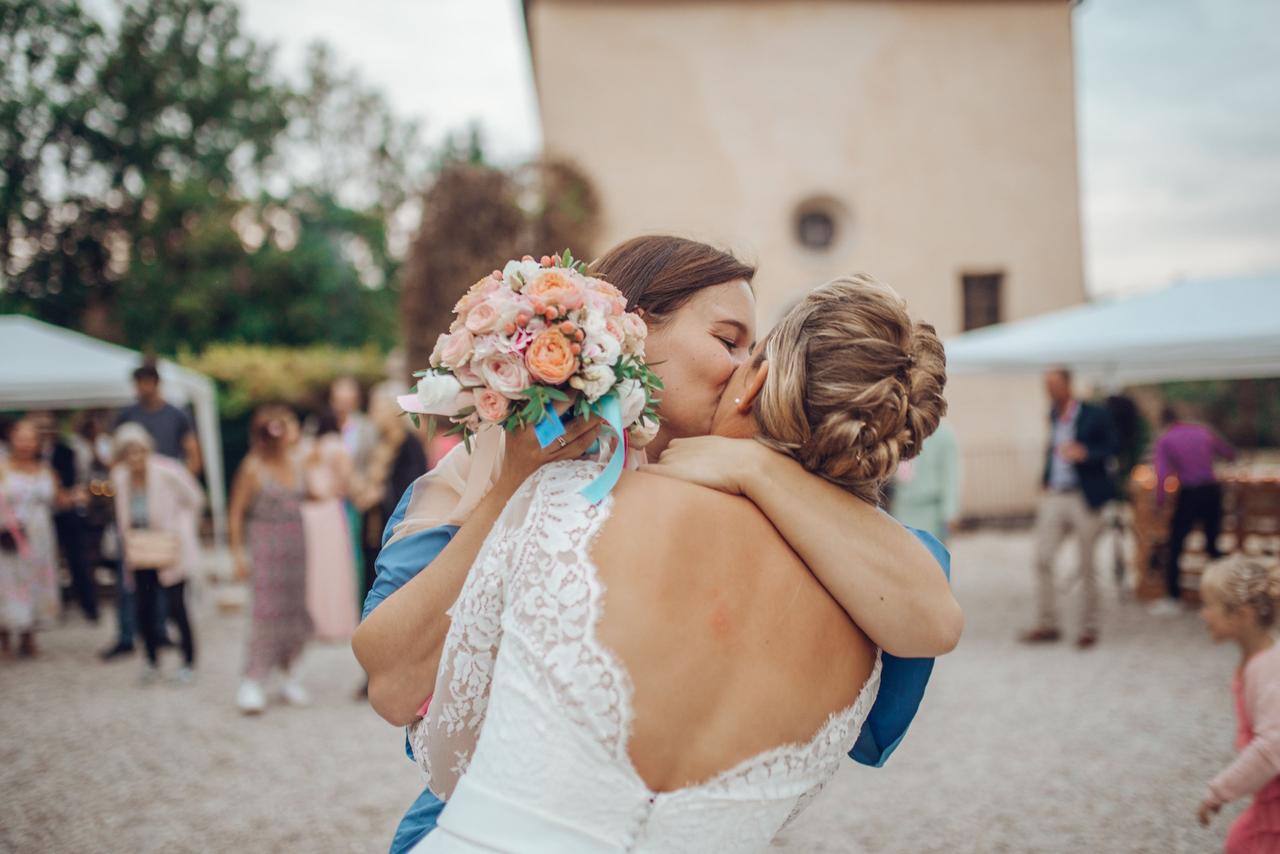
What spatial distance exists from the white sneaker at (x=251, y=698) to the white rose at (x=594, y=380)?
20.8 feet

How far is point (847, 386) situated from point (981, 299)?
1781 cm

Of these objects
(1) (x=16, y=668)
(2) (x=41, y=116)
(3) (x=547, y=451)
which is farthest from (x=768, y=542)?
(2) (x=41, y=116)

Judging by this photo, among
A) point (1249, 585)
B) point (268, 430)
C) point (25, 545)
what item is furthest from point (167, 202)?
point (1249, 585)

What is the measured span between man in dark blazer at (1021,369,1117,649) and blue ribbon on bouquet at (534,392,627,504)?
7496mm

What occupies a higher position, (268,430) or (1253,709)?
(268,430)

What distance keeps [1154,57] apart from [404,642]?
702 inches

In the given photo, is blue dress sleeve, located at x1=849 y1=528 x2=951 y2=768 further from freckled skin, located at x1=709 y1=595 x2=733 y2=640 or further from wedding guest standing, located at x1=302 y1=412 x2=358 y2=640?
wedding guest standing, located at x1=302 y1=412 x2=358 y2=640

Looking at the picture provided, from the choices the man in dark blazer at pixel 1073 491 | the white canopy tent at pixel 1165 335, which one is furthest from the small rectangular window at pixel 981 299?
the man in dark blazer at pixel 1073 491

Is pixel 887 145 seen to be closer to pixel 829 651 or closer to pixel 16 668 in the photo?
pixel 16 668

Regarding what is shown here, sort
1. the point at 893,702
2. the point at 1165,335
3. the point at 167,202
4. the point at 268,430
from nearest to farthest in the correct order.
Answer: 1. the point at 893,702
2. the point at 268,430
3. the point at 1165,335
4. the point at 167,202

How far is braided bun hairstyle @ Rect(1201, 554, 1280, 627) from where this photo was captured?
3732mm

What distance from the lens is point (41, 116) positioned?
2561 centimetres

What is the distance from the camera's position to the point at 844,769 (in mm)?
5652

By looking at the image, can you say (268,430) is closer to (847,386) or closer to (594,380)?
(594,380)
